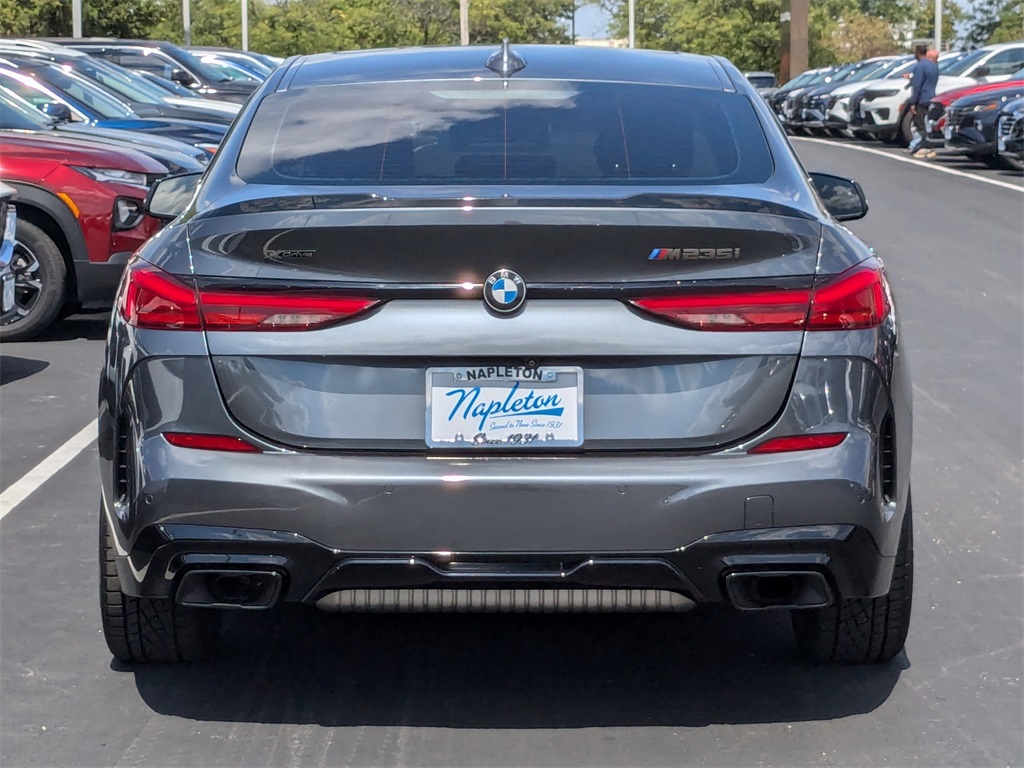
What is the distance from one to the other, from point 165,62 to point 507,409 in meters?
21.6

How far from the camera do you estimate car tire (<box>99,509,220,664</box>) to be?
4270mm

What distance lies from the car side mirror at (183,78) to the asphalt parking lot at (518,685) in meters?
17.3

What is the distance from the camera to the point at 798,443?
12.5ft

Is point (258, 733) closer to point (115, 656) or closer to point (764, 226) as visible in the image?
point (115, 656)

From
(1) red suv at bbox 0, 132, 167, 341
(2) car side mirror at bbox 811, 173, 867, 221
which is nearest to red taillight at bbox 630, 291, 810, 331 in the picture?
(2) car side mirror at bbox 811, 173, 867, 221

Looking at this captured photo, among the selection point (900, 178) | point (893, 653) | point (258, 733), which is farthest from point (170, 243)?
point (900, 178)

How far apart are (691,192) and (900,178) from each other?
18804mm

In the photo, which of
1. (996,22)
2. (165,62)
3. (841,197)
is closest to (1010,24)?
(996,22)

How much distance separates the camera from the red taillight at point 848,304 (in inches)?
150

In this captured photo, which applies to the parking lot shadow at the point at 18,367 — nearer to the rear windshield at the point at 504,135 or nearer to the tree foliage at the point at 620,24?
the rear windshield at the point at 504,135

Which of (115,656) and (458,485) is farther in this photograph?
(115,656)

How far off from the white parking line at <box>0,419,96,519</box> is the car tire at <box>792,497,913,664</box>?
3.13m

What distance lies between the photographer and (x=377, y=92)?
4.81 meters

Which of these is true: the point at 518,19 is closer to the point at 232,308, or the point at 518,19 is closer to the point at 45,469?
the point at 45,469
